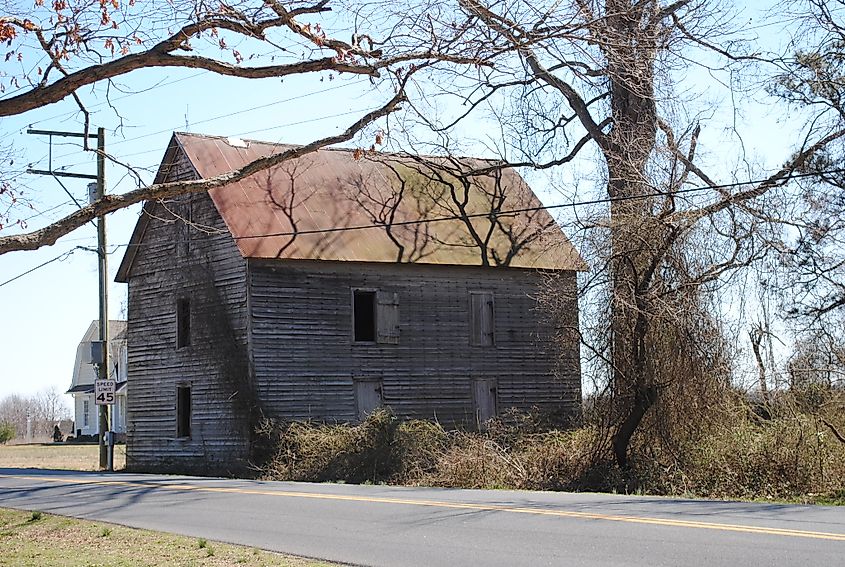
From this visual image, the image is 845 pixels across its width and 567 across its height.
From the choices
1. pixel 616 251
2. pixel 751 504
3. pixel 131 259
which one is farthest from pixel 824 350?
pixel 131 259

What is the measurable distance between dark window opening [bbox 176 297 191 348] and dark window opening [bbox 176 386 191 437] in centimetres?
140

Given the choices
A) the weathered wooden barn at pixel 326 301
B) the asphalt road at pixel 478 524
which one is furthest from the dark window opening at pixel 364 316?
the asphalt road at pixel 478 524

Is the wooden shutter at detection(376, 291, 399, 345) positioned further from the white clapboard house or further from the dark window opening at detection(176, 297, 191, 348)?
the white clapboard house

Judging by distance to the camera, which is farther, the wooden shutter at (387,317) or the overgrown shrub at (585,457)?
the wooden shutter at (387,317)

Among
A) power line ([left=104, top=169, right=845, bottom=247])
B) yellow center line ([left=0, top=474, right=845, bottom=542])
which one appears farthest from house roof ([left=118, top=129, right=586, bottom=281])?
yellow center line ([left=0, top=474, right=845, bottom=542])

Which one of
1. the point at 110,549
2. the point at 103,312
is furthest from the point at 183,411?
the point at 110,549

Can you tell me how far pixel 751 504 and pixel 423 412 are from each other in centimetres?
1805

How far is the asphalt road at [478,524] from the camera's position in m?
10.3

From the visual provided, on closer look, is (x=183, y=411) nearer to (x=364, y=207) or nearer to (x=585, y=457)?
(x=364, y=207)

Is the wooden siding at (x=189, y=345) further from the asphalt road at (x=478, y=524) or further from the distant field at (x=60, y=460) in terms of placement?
the asphalt road at (x=478, y=524)

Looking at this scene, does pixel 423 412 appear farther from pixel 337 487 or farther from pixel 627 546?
pixel 627 546

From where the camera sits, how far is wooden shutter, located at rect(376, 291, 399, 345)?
104 feet

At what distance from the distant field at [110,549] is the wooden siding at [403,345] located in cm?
1466

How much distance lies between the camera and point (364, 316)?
107ft
